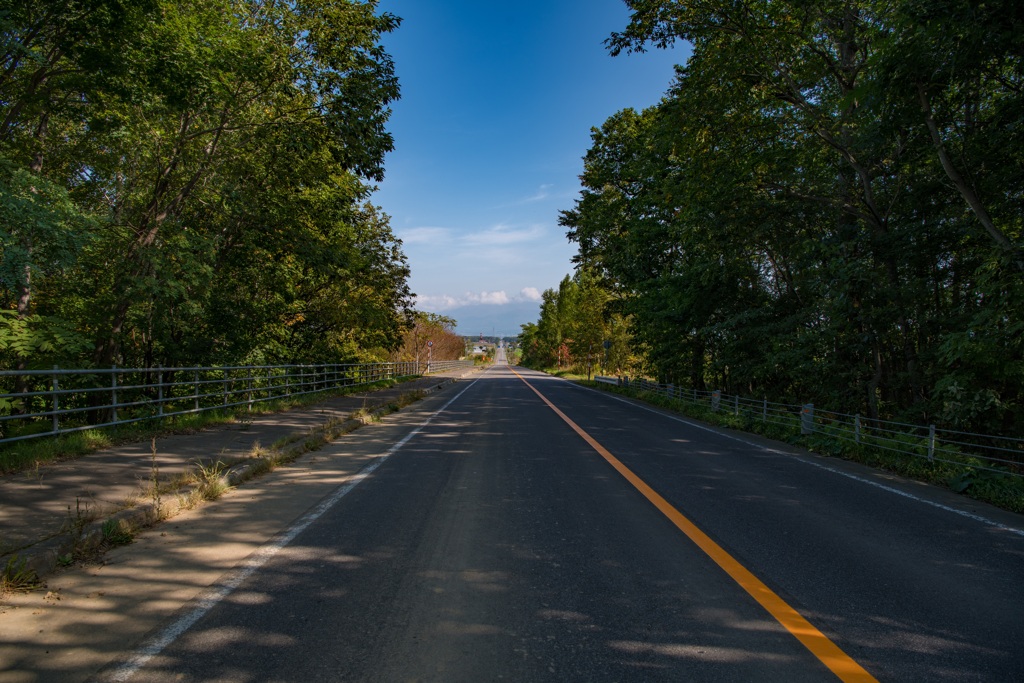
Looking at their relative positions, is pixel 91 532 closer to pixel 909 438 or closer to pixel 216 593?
pixel 216 593

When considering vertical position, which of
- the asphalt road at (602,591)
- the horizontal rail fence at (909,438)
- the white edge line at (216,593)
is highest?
the horizontal rail fence at (909,438)

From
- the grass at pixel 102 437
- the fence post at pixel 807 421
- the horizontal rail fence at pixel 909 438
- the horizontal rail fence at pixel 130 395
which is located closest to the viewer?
the grass at pixel 102 437

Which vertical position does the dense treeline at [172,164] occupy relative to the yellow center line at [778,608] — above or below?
above

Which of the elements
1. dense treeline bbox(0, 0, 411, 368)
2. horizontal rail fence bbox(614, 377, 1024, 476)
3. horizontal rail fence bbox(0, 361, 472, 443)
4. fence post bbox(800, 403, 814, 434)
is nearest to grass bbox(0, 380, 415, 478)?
horizontal rail fence bbox(0, 361, 472, 443)

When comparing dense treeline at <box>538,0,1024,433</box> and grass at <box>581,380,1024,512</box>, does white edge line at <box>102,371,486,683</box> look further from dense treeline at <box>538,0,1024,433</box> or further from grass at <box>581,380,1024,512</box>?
dense treeline at <box>538,0,1024,433</box>

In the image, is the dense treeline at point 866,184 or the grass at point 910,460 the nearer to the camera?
the grass at point 910,460

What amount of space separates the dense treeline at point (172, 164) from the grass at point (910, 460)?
11.4 metres

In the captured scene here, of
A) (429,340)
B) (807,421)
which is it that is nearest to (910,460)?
(807,421)

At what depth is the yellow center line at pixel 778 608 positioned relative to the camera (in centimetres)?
262

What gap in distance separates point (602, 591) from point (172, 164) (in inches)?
535

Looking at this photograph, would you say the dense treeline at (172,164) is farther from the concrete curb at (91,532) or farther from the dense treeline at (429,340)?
the dense treeline at (429,340)

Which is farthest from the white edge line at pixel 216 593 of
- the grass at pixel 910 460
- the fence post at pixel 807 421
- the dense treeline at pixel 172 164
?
the fence post at pixel 807 421

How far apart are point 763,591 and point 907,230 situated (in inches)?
458

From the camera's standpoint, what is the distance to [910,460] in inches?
338
